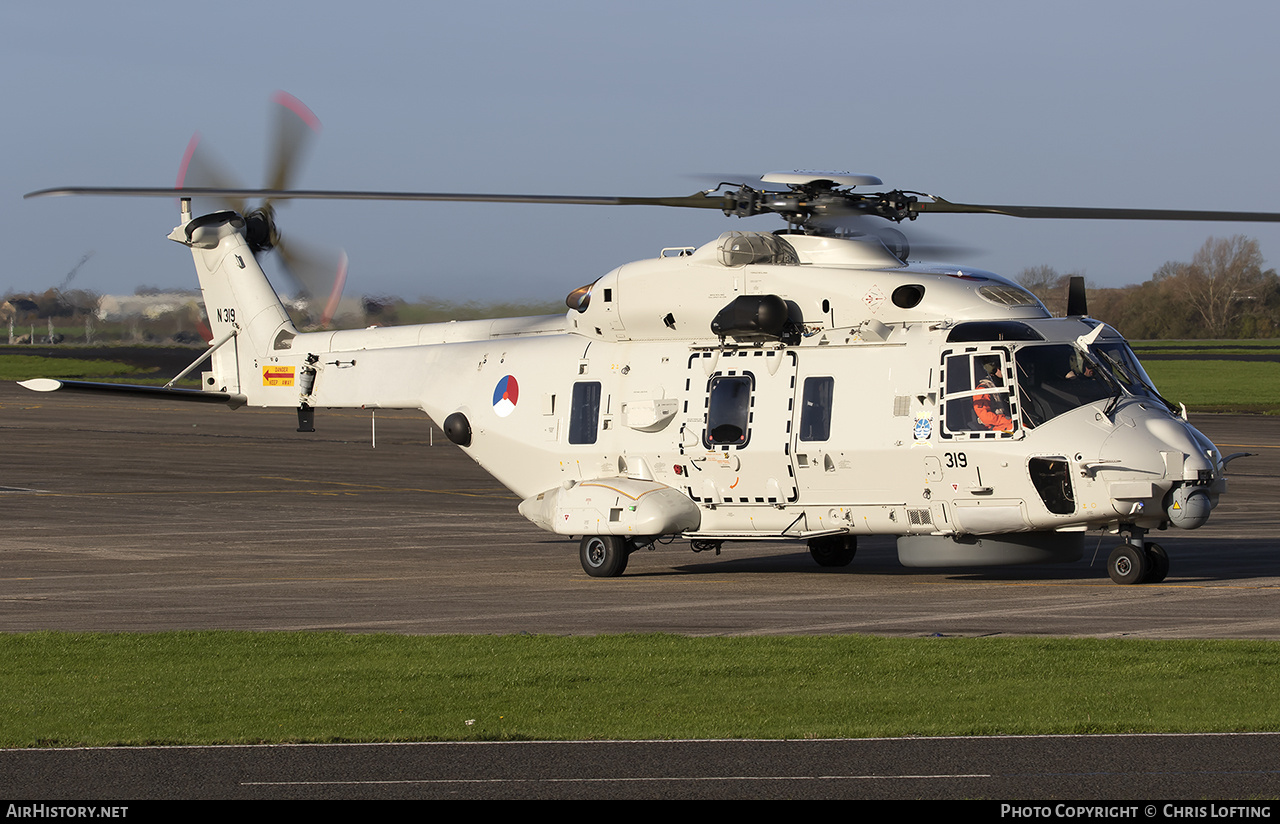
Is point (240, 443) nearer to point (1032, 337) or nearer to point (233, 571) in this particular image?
point (233, 571)

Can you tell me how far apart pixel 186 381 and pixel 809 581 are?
11.6 m

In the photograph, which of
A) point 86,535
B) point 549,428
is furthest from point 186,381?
point 549,428

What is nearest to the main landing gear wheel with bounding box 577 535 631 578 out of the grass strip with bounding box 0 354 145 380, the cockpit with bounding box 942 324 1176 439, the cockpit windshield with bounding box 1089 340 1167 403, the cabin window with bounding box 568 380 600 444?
the cabin window with bounding box 568 380 600 444

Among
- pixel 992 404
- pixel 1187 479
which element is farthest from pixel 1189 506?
pixel 992 404

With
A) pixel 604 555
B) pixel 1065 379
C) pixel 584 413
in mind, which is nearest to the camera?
pixel 1065 379

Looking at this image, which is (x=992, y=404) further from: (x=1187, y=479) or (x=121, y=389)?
(x=121, y=389)

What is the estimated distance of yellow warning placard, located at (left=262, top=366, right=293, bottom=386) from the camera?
78.7 ft

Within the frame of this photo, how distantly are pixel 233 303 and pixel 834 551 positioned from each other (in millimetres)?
10716

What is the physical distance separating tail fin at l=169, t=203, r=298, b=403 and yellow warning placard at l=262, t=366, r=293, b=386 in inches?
6.3

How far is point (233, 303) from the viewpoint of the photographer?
81.7 feet

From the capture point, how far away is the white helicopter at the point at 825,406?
17125mm

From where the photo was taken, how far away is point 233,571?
2039 cm

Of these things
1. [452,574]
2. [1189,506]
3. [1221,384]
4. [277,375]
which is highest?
[277,375]

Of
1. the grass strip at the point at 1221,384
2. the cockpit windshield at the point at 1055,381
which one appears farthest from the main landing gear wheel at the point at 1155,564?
the grass strip at the point at 1221,384
